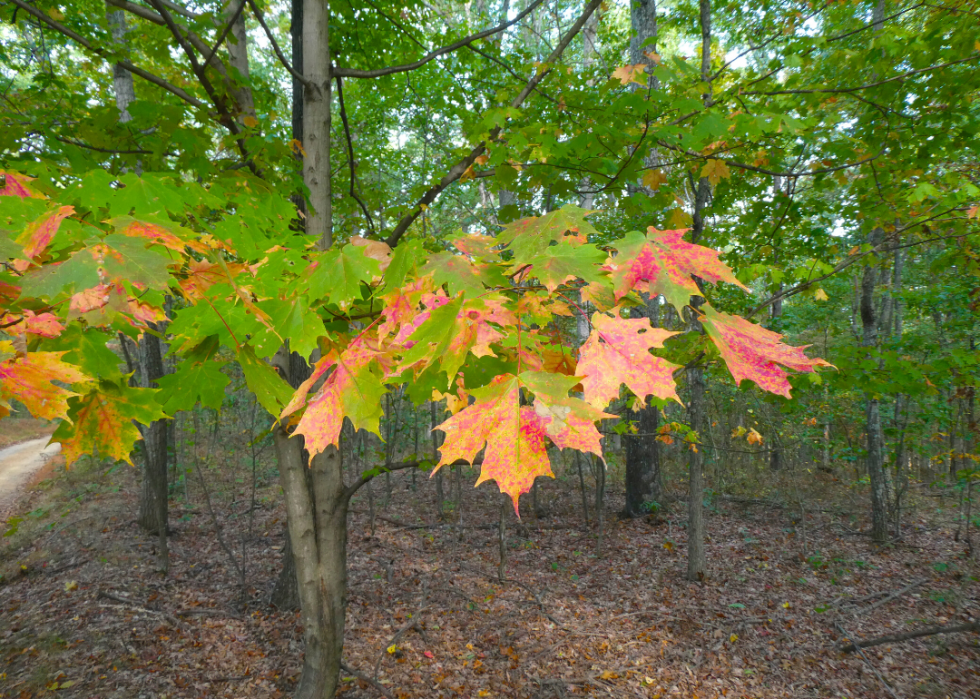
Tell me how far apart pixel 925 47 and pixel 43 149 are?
21.4 feet

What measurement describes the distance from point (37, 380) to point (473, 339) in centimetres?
140

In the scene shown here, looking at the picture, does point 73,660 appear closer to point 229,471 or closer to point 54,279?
point 54,279

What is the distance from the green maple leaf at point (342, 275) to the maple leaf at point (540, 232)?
472 mm

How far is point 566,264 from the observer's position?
4.18ft

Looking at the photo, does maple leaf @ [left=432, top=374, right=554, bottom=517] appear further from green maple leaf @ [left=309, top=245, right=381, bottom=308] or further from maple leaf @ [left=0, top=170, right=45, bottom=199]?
maple leaf @ [left=0, top=170, right=45, bottom=199]

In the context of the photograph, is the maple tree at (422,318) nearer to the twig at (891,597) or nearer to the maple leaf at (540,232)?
the maple leaf at (540,232)

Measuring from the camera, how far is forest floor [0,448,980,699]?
4.67 metres

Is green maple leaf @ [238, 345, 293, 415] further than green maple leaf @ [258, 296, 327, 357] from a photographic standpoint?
Yes

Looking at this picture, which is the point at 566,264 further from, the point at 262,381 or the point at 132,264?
the point at 262,381

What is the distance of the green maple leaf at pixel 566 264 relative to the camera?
124cm

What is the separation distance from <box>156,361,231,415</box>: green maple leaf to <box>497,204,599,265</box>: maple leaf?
1865mm

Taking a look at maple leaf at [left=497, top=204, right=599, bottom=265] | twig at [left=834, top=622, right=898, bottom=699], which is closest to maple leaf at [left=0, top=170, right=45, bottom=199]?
maple leaf at [left=497, top=204, right=599, bottom=265]

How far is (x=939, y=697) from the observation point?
452 centimetres

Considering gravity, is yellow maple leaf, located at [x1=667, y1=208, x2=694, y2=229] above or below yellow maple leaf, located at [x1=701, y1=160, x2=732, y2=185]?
below
